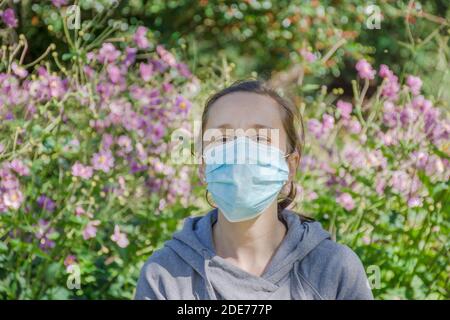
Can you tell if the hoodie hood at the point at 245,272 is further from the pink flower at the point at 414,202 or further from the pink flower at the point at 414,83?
the pink flower at the point at 414,83

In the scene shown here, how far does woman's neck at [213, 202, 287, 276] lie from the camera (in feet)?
6.18

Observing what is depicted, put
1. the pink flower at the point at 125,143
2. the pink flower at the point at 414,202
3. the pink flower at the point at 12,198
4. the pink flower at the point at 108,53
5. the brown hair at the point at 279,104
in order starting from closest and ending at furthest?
the brown hair at the point at 279,104 < the pink flower at the point at 12,198 < the pink flower at the point at 414,202 < the pink flower at the point at 125,143 < the pink flower at the point at 108,53

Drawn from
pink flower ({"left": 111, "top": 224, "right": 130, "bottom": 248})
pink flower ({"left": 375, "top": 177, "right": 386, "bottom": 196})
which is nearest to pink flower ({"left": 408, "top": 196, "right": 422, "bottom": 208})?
pink flower ({"left": 375, "top": 177, "right": 386, "bottom": 196})

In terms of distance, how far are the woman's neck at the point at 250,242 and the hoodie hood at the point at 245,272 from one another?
0.02 m

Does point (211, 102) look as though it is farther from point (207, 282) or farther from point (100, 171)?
point (100, 171)

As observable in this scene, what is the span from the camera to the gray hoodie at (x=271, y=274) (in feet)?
5.97

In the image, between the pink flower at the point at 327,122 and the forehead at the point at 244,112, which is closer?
the forehead at the point at 244,112

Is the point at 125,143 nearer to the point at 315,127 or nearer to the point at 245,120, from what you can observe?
the point at 315,127

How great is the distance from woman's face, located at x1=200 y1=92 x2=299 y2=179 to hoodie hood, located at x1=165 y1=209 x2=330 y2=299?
0.72 feet

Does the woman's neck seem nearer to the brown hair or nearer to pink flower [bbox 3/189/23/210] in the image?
the brown hair

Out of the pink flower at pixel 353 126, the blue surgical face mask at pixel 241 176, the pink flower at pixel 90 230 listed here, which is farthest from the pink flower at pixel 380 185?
the blue surgical face mask at pixel 241 176
